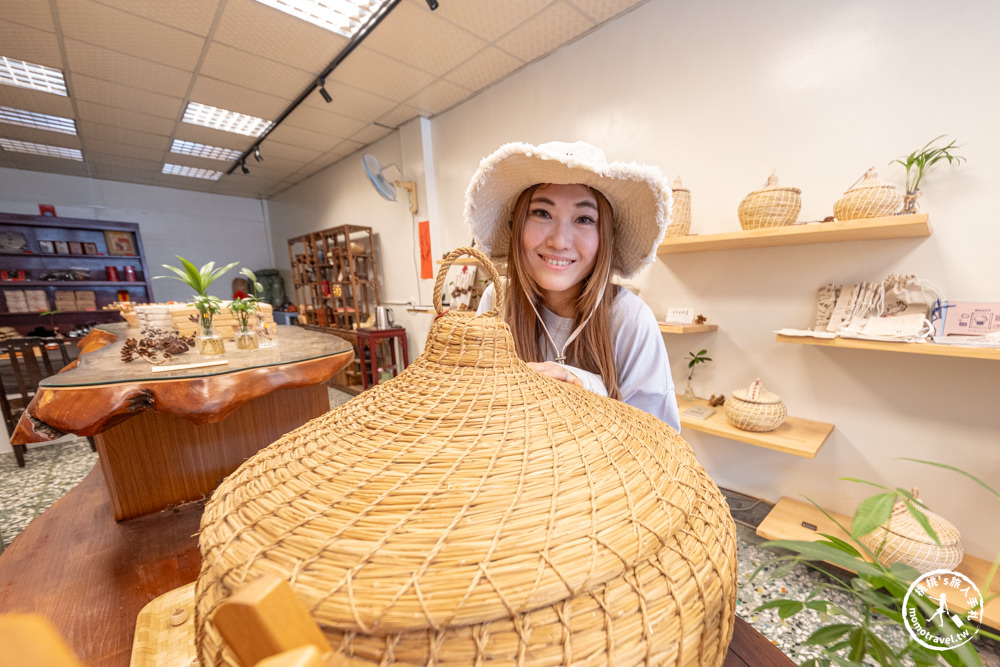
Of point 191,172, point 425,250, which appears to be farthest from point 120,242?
point 425,250

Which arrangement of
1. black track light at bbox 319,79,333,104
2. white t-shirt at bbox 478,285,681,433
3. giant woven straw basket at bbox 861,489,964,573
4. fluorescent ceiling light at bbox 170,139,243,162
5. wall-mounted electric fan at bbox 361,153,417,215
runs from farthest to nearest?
fluorescent ceiling light at bbox 170,139,243,162 → wall-mounted electric fan at bbox 361,153,417,215 → black track light at bbox 319,79,333,104 → giant woven straw basket at bbox 861,489,964,573 → white t-shirt at bbox 478,285,681,433

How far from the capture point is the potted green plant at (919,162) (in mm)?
1258

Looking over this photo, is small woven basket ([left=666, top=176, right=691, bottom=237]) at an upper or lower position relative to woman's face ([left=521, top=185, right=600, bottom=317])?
upper

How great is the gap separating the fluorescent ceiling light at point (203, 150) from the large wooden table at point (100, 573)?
445 centimetres

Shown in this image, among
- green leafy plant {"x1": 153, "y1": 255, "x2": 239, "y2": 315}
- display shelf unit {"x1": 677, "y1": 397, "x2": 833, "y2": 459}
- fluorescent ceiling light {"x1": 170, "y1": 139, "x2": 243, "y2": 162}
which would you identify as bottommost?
display shelf unit {"x1": 677, "y1": 397, "x2": 833, "y2": 459}

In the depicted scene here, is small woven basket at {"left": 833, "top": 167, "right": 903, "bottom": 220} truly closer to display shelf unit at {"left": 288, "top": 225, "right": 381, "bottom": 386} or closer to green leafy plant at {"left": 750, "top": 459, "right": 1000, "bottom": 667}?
green leafy plant at {"left": 750, "top": 459, "right": 1000, "bottom": 667}

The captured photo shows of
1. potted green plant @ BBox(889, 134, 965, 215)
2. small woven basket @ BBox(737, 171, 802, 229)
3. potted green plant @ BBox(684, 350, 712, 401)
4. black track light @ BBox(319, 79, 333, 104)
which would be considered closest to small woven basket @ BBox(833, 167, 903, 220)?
potted green plant @ BBox(889, 134, 965, 215)

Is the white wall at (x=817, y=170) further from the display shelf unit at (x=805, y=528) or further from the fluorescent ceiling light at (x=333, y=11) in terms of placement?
the fluorescent ceiling light at (x=333, y=11)

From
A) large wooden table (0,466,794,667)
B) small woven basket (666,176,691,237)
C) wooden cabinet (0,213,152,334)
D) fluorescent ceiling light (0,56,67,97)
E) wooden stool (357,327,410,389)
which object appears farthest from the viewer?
wooden cabinet (0,213,152,334)

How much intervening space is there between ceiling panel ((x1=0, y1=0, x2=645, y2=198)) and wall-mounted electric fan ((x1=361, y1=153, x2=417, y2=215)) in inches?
16.3

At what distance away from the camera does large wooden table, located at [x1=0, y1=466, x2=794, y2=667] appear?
0.60 meters

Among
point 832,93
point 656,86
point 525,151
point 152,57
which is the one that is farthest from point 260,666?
point 152,57

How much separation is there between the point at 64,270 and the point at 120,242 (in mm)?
665

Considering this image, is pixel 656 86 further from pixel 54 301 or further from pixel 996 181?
pixel 54 301
